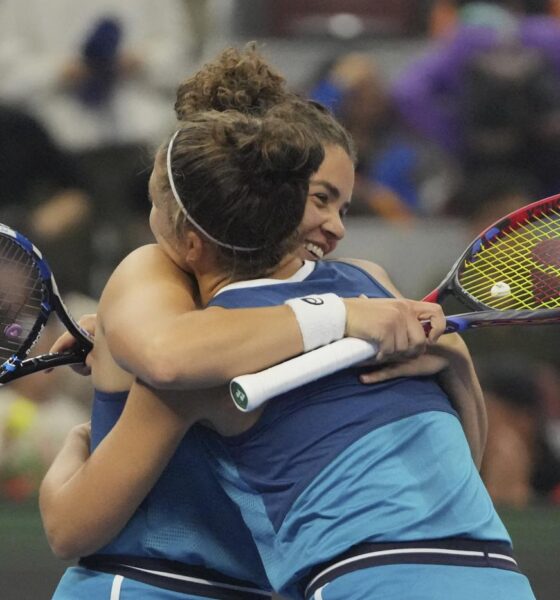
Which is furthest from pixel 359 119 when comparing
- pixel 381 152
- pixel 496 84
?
pixel 496 84

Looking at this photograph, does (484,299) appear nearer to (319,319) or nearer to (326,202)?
(326,202)

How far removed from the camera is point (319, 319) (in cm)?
188

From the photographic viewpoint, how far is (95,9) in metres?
4.96

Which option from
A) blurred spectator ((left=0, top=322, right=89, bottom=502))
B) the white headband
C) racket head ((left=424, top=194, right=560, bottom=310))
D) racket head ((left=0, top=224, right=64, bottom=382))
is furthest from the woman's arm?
blurred spectator ((left=0, top=322, right=89, bottom=502))

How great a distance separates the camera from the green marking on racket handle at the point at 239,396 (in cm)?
176

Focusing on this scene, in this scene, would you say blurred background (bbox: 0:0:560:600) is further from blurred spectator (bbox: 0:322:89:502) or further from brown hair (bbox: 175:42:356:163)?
brown hair (bbox: 175:42:356:163)

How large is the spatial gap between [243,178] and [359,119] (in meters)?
3.17

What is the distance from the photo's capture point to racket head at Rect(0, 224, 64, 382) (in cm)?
229

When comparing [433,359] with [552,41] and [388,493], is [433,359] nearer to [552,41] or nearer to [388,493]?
[388,493]

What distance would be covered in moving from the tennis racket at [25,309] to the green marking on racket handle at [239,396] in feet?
1.97

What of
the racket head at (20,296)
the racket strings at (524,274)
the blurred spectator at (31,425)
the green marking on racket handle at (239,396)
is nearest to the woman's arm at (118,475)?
the green marking on racket handle at (239,396)

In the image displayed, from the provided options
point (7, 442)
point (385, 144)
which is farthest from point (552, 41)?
point (7, 442)

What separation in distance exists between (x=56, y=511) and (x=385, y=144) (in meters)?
3.23

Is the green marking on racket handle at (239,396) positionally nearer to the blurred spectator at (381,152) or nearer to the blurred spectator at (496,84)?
the blurred spectator at (381,152)
